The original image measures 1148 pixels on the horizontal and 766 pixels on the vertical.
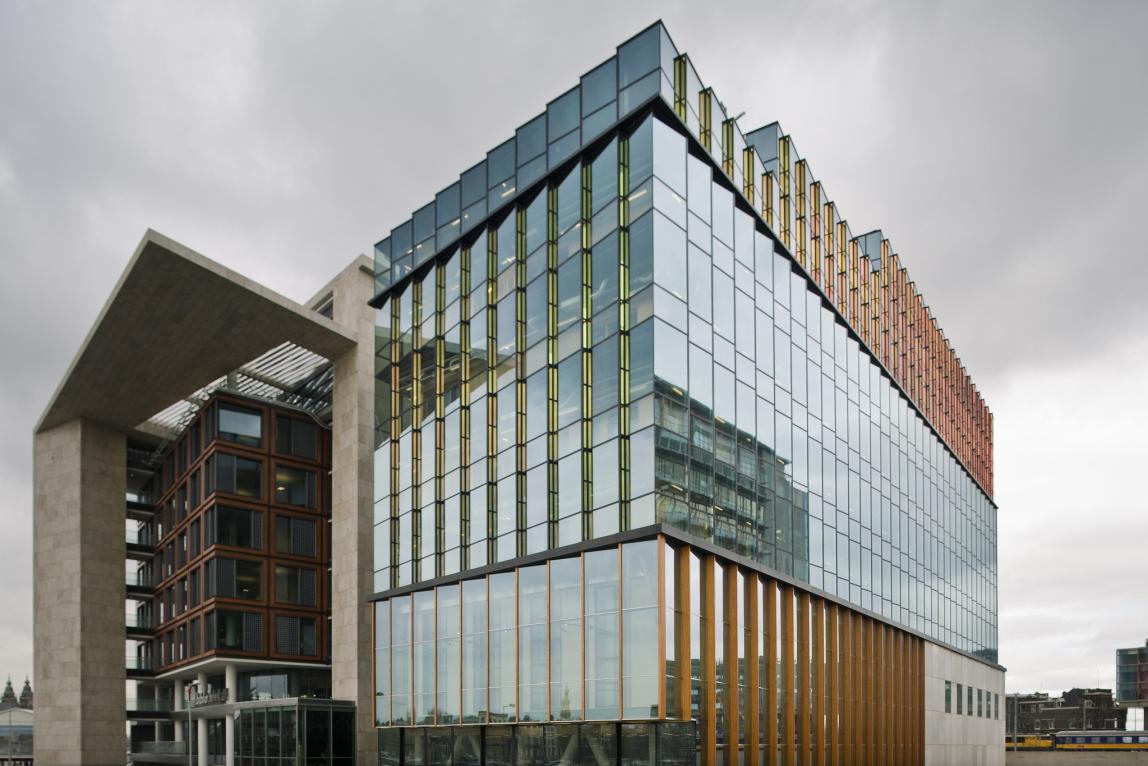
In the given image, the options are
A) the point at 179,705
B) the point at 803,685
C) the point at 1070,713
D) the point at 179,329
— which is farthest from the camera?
the point at 1070,713

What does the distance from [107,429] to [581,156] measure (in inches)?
1732

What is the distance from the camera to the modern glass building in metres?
34.2

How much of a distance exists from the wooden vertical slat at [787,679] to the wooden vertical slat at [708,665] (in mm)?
6430

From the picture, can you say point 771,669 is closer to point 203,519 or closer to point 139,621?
point 203,519

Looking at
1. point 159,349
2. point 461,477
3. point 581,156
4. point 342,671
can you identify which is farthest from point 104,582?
point 581,156

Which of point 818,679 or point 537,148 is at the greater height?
point 537,148

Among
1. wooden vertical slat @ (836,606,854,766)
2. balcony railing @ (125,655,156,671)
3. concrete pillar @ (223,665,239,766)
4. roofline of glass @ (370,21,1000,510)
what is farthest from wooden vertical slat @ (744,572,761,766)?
balcony railing @ (125,655,156,671)

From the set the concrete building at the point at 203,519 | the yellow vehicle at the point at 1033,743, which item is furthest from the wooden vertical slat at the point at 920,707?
the yellow vehicle at the point at 1033,743

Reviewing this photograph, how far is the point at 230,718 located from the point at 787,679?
30.8m

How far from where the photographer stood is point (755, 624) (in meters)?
38.2

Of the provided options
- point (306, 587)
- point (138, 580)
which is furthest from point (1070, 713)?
point (138, 580)

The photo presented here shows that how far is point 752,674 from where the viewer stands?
37.5m

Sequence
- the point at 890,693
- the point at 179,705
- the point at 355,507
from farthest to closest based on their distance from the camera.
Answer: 1. the point at 179,705
2. the point at 890,693
3. the point at 355,507

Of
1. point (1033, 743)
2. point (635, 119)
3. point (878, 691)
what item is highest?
point (635, 119)
